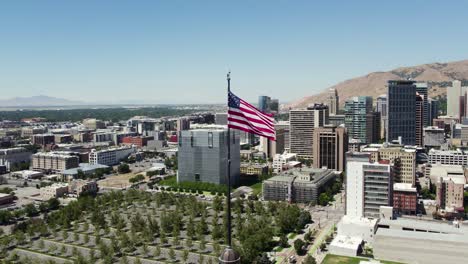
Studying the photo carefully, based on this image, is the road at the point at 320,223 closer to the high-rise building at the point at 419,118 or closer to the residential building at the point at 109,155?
the high-rise building at the point at 419,118

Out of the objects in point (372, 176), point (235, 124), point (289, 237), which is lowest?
point (289, 237)

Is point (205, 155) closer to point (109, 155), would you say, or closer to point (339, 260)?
point (109, 155)

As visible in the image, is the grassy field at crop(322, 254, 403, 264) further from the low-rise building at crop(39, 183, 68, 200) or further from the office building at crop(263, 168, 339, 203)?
the low-rise building at crop(39, 183, 68, 200)

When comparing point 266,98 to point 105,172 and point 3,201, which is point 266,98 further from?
point 3,201

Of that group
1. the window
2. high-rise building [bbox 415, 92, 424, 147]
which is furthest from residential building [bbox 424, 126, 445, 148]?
the window

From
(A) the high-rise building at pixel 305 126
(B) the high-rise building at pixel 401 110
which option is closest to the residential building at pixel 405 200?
(B) the high-rise building at pixel 401 110

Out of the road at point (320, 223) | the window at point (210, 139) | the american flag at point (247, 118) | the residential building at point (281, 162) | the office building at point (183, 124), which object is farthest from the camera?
the office building at point (183, 124)

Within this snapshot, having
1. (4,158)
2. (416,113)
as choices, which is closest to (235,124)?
(416,113)

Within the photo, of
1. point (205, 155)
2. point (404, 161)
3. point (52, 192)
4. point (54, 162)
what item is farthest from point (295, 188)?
point (54, 162)
